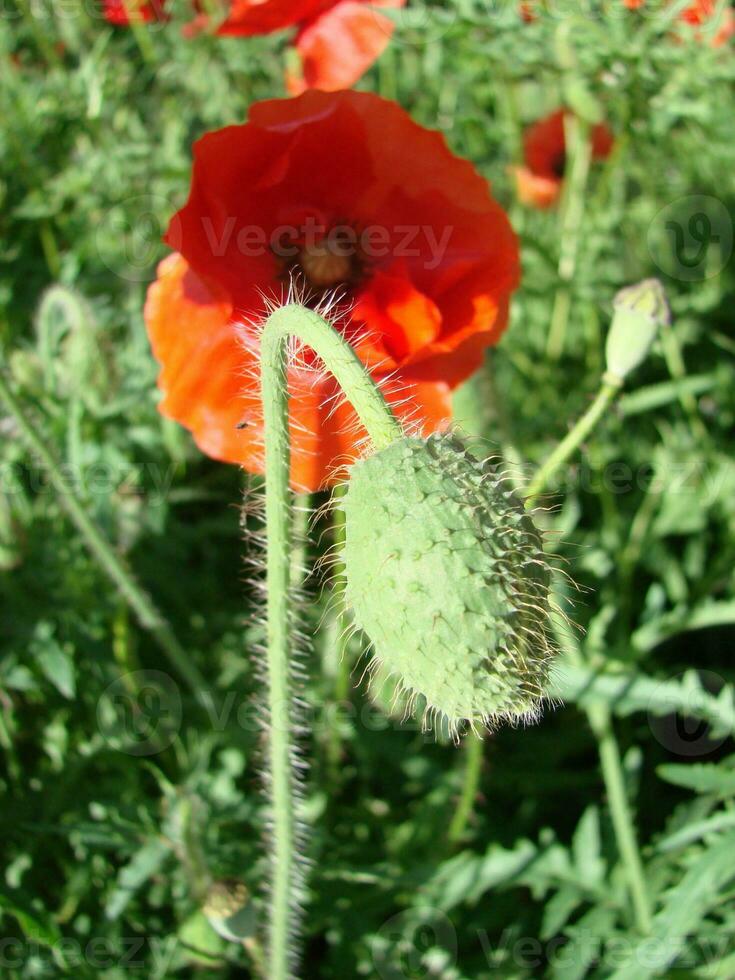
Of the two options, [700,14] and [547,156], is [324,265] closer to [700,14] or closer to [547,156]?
[700,14]

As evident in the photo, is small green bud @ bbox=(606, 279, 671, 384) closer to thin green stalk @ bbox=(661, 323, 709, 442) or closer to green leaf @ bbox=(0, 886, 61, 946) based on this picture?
thin green stalk @ bbox=(661, 323, 709, 442)

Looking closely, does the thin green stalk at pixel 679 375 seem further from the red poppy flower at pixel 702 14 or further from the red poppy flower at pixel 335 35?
the red poppy flower at pixel 335 35

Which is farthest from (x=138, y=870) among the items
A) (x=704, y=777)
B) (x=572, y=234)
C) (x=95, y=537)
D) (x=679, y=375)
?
(x=572, y=234)

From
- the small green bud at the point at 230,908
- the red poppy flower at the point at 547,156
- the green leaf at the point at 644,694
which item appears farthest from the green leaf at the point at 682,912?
the red poppy flower at the point at 547,156

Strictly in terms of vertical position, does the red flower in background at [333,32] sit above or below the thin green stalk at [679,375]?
above

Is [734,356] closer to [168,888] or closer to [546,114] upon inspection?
[546,114]

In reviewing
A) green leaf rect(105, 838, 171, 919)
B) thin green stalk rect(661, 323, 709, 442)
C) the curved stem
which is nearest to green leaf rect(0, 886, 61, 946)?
green leaf rect(105, 838, 171, 919)
